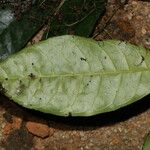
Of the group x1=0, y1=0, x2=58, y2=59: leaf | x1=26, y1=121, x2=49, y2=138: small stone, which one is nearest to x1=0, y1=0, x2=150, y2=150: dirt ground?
x1=26, y1=121, x2=49, y2=138: small stone

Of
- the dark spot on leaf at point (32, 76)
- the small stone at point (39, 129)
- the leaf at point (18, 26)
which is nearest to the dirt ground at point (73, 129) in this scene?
the small stone at point (39, 129)

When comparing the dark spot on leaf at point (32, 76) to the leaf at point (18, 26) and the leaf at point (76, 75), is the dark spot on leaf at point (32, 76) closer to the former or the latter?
the leaf at point (76, 75)

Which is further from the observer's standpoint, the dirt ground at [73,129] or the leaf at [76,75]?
the dirt ground at [73,129]

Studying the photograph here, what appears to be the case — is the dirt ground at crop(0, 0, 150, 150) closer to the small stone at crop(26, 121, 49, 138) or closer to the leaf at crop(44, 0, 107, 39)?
the small stone at crop(26, 121, 49, 138)

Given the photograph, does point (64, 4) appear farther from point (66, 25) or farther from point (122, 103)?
point (122, 103)

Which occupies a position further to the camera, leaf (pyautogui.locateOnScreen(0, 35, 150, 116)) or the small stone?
the small stone

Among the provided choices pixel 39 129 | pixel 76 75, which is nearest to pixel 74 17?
pixel 76 75

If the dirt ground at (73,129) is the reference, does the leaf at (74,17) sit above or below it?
above
